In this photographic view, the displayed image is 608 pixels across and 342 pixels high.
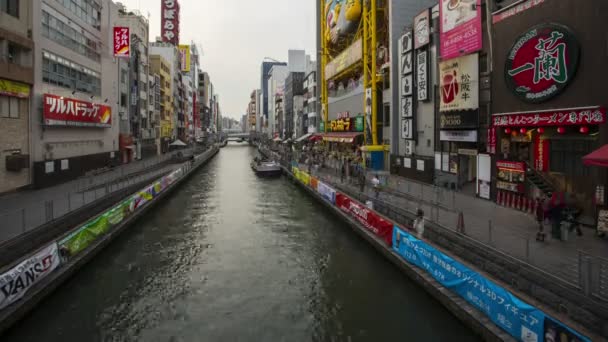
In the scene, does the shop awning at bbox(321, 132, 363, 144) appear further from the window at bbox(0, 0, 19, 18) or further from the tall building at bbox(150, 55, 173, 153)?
the tall building at bbox(150, 55, 173, 153)

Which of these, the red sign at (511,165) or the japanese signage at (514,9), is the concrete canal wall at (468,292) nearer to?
the red sign at (511,165)

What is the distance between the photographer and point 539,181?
2264 centimetres

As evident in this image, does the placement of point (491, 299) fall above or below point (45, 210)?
below

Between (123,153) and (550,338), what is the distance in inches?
2273

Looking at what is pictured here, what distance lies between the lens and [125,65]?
6112cm

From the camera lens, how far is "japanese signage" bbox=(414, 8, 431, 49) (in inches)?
1401

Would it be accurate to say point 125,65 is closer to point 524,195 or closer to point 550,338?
point 524,195

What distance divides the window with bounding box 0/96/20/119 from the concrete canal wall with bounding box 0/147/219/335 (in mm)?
11099

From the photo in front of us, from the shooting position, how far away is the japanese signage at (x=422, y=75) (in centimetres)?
3634

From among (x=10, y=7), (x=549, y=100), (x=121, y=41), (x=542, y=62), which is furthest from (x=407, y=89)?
(x=121, y=41)

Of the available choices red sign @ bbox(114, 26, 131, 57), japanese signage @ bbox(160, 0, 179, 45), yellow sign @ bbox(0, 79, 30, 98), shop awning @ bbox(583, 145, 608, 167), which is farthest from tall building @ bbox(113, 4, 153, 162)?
shop awning @ bbox(583, 145, 608, 167)

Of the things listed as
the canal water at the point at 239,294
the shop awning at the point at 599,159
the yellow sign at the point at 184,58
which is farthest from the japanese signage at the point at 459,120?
the yellow sign at the point at 184,58

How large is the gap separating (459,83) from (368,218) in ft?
42.8

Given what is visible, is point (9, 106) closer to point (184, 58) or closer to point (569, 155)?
point (569, 155)
